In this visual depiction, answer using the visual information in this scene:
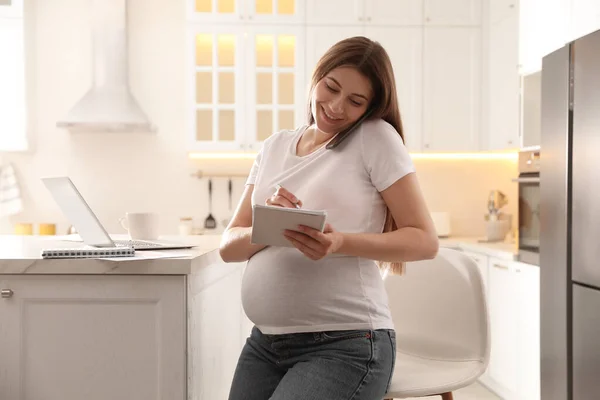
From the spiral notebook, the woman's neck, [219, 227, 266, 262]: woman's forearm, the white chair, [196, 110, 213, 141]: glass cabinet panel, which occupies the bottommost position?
the white chair

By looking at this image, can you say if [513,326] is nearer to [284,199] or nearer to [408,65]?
[408,65]

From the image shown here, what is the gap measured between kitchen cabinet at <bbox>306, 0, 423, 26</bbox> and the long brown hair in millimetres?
3104

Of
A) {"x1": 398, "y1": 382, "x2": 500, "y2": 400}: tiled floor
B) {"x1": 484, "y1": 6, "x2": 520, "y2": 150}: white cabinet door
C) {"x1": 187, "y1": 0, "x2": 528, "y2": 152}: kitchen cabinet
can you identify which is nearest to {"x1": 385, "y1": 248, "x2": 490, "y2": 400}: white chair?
{"x1": 398, "y1": 382, "x2": 500, "y2": 400}: tiled floor

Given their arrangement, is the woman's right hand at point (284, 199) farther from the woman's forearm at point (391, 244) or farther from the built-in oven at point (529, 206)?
the built-in oven at point (529, 206)

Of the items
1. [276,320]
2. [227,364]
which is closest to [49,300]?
[276,320]

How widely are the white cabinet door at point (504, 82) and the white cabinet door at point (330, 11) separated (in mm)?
861

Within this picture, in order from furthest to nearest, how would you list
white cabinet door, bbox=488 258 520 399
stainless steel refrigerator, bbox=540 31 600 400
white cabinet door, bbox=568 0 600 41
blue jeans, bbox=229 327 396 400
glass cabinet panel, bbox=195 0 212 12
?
glass cabinet panel, bbox=195 0 212 12 → white cabinet door, bbox=488 258 520 399 → white cabinet door, bbox=568 0 600 41 → stainless steel refrigerator, bbox=540 31 600 400 → blue jeans, bbox=229 327 396 400

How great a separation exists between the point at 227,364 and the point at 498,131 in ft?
8.41

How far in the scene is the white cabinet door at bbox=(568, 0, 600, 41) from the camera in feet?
9.72

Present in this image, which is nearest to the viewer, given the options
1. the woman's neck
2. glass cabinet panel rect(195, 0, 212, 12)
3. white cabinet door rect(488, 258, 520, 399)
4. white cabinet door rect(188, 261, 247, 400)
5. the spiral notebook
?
the woman's neck

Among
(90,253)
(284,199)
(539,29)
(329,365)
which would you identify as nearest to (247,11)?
(539,29)

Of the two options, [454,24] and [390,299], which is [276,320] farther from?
[454,24]

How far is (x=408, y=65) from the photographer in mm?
4668

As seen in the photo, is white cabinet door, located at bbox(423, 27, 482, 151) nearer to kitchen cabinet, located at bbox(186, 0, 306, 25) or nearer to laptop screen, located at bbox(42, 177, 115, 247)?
kitchen cabinet, located at bbox(186, 0, 306, 25)
